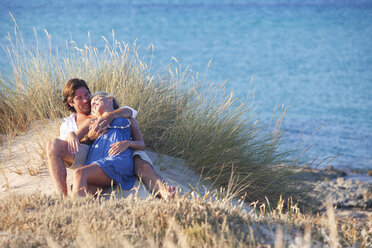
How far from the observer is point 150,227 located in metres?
2.84

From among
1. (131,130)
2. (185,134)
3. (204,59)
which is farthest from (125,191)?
(204,59)

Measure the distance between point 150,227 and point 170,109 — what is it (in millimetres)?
3472

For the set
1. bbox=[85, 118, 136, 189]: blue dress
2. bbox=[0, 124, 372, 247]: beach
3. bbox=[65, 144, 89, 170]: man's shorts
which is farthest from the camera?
bbox=[65, 144, 89, 170]: man's shorts

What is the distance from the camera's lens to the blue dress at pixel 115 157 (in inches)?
170

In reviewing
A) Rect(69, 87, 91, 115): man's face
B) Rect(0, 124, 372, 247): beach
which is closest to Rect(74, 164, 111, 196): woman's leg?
Rect(0, 124, 372, 247): beach

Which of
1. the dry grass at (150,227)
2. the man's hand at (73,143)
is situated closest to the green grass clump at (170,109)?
the man's hand at (73,143)

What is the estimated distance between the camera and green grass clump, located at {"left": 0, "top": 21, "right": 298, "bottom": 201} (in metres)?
5.60

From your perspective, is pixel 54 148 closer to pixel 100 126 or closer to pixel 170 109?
pixel 100 126

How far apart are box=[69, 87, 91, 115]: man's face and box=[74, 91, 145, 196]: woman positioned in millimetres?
179

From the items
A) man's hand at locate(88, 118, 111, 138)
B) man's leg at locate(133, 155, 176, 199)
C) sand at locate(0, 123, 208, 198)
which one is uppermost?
man's hand at locate(88, 118, 111, 138)

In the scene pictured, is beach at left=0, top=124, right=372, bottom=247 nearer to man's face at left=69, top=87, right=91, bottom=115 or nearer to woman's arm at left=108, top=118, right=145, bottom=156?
woman's arm at left=108, top=118, right=145, bottom=156

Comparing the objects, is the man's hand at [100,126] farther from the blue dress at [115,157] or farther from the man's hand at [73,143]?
the man's hand at [73,143]

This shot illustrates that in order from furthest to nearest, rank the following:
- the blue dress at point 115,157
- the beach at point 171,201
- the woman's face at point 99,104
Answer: the woman's face at point 99,104, the blue dress at point 115,157, the beach at point 171,201

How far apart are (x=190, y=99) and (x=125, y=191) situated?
236 centimetres
